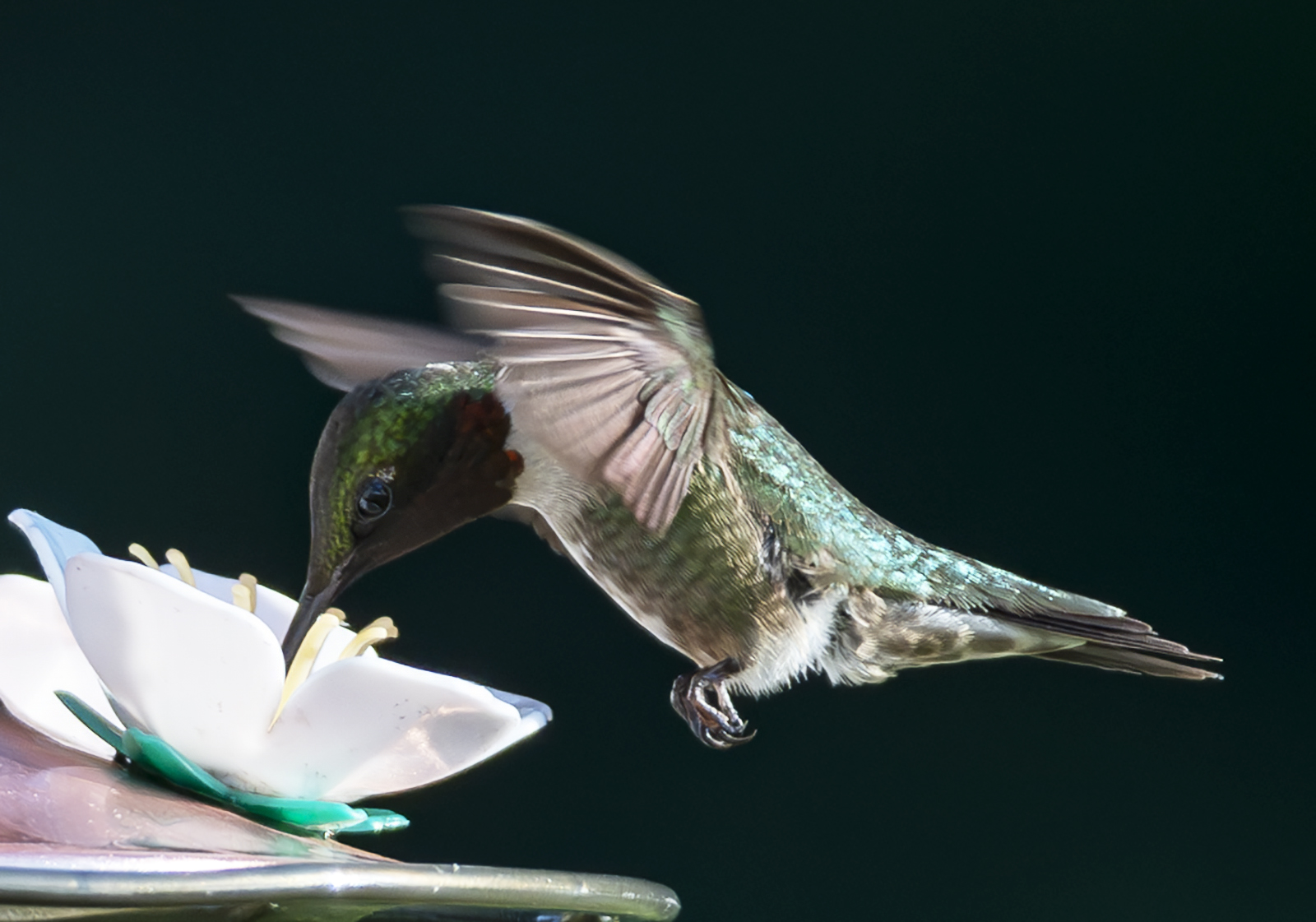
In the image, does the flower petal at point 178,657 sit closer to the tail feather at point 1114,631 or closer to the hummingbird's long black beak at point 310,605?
the hummingbird's long black beak at point 310,605

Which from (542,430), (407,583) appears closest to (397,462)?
(542,430)

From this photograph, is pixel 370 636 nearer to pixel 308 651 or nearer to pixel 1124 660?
pixel 308 651

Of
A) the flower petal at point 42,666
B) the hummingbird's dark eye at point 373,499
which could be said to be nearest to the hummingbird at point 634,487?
the hummingbird's dark eye at point 373,499

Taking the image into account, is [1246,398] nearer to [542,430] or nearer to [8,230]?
[542,430]

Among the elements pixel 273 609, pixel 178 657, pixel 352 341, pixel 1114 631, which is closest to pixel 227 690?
pixel 178 657

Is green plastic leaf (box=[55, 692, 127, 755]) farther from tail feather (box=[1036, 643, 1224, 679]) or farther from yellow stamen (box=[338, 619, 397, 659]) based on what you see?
tail feather (box=[1036, 643, 1224, 679])
